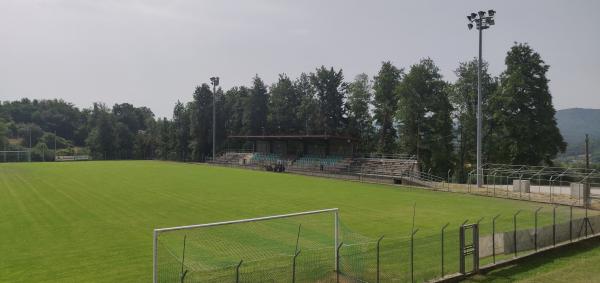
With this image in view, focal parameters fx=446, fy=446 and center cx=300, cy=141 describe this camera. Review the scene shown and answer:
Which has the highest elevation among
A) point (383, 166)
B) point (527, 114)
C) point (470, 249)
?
point (527, 114)

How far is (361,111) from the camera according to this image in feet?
230

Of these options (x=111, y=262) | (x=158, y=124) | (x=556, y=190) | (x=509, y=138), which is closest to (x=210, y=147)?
(x=158, y=124)

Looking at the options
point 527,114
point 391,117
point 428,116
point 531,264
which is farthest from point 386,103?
point 531,264

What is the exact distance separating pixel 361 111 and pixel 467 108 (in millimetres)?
17181

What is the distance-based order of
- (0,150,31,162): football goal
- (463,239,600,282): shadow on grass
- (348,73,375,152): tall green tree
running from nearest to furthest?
(463,239,600,282): shadow on grass → (348,73,375,152): tall green tree → (0,150,31,162): football goal

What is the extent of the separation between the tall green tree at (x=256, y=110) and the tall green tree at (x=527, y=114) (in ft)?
146

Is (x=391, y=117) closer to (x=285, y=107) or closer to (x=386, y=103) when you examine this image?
(x=386, y=103)

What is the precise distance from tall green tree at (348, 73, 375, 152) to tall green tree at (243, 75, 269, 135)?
19391 millimetres

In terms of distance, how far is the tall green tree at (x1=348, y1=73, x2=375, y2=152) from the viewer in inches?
2741

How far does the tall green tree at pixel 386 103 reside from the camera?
64125mm

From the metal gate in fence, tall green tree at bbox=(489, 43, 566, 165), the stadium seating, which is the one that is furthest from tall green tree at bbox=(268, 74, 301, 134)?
the metal gate in fence

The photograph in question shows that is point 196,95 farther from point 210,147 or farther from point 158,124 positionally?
point 158,124

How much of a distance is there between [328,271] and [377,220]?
35.3ft

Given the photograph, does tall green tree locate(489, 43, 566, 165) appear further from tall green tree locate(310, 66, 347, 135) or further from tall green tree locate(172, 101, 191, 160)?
tall green tree locate(172, 101, 191, 160)
